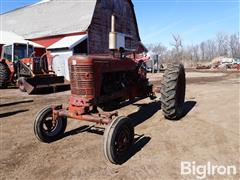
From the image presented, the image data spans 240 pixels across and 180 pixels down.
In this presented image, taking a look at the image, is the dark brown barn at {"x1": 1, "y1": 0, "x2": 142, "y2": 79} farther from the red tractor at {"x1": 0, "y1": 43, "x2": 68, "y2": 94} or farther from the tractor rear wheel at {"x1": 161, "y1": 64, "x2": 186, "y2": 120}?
the tractor rear wheel at {"x1": 161, "y1": 64, "x2": 186, "y2": 120}

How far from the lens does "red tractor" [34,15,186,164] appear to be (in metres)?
4.06

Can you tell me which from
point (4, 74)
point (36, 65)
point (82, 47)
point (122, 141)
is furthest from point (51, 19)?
point (122, 141)

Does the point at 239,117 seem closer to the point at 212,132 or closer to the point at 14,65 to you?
the point at 212,132

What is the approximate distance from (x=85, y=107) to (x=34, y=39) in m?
19.0

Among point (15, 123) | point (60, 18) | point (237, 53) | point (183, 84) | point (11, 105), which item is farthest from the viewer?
point (237, 53)

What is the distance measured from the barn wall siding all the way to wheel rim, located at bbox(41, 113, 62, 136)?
14850mm

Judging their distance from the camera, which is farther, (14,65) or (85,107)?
(14,65)

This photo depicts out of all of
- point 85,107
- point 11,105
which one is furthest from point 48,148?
point 11,105

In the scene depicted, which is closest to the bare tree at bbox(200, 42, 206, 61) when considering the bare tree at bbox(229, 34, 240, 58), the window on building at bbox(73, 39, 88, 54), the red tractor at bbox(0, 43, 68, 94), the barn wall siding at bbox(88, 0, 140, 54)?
the bare tree at bbox(229, 34, 240, 58)

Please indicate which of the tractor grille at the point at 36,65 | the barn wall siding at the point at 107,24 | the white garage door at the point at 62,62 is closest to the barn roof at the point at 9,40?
the white garage door at the point at 62,62

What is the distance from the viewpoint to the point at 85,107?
4.64 meters

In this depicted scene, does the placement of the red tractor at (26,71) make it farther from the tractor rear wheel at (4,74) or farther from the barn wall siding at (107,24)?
the barn wall siding at (107,24)

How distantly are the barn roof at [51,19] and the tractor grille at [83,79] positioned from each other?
14.8 meters
